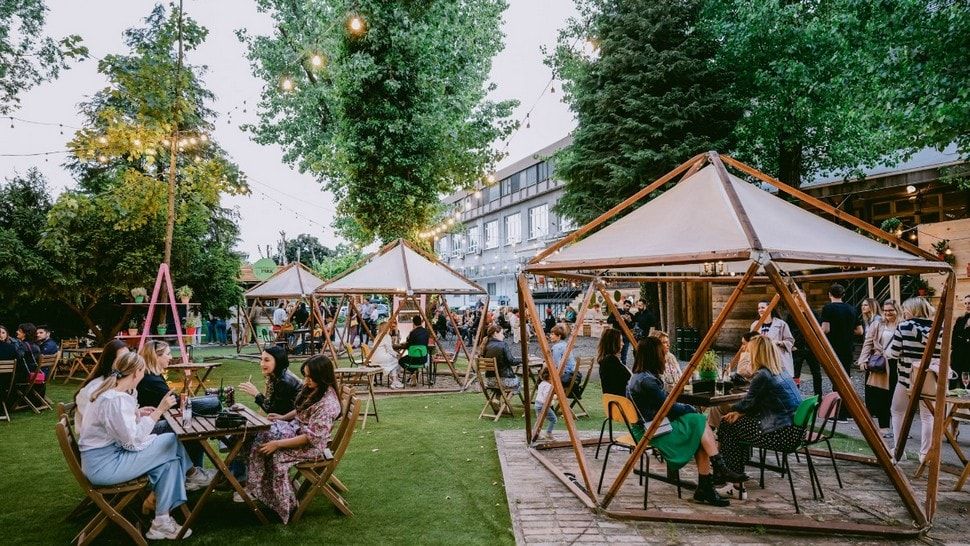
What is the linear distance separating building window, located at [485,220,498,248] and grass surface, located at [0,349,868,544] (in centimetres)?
3791

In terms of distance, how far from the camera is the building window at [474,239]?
50112 millimetres

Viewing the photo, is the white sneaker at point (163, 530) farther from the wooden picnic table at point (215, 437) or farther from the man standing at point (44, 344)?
the man standing at point (44, 344)

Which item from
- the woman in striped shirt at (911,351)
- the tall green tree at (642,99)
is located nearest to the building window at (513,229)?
the tall green tree at (642,99)

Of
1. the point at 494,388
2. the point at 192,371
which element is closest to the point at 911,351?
the point at 494,388

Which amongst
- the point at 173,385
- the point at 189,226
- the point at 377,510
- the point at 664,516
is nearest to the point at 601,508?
the point at 664,516

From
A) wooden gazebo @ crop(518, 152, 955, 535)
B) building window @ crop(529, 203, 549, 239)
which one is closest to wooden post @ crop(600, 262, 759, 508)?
wooden gazebo @ crop(518, 152, 955, 535)

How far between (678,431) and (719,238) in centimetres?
179

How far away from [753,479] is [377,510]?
3.92m

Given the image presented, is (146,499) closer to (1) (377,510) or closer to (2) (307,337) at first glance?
(1) (377,510)

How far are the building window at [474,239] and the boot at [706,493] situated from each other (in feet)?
146

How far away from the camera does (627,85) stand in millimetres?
16078

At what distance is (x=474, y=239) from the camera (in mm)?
51719

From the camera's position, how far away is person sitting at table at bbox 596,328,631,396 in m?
6.44

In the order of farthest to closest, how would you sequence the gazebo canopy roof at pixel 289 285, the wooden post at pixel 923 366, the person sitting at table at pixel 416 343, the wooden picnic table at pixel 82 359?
the gazebo canopy roof at pixel 289 285, the wooden picnic table at pixel 82 359, the person sitting at table at pixel 416 343, the wooden post at pixel 923 366
